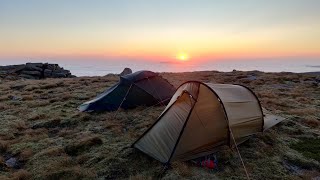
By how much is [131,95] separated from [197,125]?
7.97m

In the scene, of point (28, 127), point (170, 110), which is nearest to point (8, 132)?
point (28, 127)

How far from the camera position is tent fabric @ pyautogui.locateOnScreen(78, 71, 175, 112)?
57.8 feet

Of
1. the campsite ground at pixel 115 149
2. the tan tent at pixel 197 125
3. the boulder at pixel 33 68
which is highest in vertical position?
the boulder at pixel 33 68

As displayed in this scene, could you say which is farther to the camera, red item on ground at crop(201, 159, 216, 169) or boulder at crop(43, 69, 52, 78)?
boulder at crop(43, 69, 52, 78)

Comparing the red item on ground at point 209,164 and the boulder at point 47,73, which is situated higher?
the boulder at point 47,73

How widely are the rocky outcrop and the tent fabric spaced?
119 feet

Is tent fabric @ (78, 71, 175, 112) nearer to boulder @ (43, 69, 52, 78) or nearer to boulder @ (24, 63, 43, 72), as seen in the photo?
boulder @ (43, 69, 52, 78)

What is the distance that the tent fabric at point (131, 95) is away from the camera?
17625mm

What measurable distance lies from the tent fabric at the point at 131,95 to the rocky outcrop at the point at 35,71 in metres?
36.4

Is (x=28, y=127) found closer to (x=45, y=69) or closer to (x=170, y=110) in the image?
(x=170, y=110)

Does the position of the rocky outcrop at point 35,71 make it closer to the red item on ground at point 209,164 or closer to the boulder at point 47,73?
the boulder at point 47,73

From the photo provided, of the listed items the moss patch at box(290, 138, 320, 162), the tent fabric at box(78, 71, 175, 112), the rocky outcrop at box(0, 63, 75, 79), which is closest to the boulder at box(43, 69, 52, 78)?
the rocky outcrop at box(0, 63, 75, 79)

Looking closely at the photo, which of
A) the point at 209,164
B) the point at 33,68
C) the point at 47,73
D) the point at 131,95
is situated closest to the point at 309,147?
the point at 209,164

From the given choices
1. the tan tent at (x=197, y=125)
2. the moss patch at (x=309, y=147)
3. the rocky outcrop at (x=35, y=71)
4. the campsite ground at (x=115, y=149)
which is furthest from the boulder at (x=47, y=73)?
the moss patch at (x=309, y=147)
